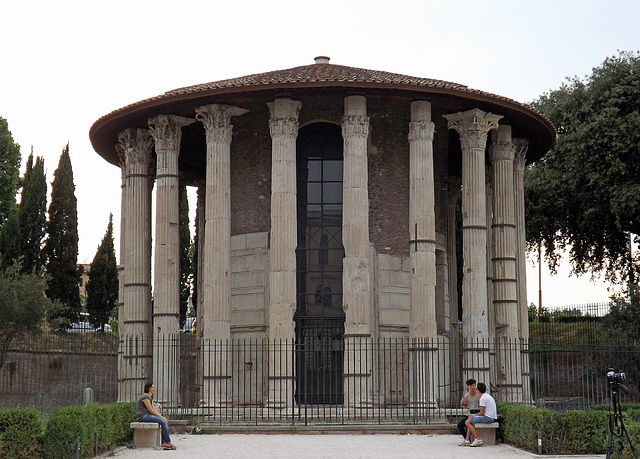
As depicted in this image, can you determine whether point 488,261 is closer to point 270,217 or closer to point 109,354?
point 270,217

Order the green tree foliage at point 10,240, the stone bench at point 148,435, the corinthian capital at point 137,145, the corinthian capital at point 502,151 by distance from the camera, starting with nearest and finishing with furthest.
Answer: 1. the stone bench at point 148,435
2. the corinthian capital at point 137,145
3. the corinthian capital at point 502,151
4. the green tree foliage at point 10,240

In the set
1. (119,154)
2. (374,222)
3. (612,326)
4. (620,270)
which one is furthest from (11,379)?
(620,270)

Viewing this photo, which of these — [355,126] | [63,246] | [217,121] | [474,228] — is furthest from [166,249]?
[63,246]

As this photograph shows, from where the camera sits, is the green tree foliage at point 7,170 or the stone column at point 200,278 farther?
the green tree foliage at point 7,170

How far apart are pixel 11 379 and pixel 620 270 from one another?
80.7 ft

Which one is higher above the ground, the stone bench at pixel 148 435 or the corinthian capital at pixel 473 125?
the corinthian capital at pixel 473 125

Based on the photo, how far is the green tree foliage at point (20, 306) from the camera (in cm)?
3384

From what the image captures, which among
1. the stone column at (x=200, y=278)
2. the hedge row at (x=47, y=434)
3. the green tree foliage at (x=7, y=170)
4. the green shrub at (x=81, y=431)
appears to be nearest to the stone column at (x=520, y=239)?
the stone column at (x=200, y=278)

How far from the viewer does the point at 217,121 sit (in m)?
25.0

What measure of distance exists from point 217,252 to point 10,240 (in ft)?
59.0

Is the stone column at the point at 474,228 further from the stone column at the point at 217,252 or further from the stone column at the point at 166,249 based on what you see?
the stone column at the point at 166,249

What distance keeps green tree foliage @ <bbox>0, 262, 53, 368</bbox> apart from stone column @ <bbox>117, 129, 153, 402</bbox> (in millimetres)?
8097

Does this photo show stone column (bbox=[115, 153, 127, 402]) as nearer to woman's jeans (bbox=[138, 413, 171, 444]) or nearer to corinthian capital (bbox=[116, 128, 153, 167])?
corinthian capital (bbox=[116, 128, 153, 167])

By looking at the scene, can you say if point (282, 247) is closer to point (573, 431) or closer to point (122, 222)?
point (122, 222)
